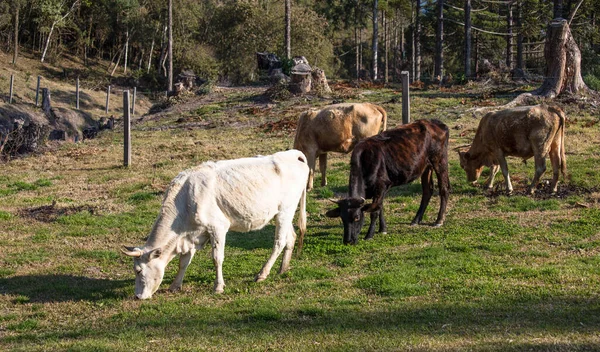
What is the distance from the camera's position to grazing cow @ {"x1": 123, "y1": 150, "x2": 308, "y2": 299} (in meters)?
9.24

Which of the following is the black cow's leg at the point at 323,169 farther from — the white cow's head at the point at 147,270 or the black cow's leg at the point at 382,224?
the white cow's head at the point at 147,270

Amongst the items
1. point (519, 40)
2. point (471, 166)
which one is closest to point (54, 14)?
point (519, 40)

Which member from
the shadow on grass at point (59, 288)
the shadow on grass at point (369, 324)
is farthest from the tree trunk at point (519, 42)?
the shadow on grass at point (59, 288)

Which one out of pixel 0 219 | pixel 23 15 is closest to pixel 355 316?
pixel 0 219

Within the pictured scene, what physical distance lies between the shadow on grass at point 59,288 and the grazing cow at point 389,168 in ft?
12.5

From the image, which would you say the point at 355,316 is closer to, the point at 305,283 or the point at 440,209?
the point at 305,283

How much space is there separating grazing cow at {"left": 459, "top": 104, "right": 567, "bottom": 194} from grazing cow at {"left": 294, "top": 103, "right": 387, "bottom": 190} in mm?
2371

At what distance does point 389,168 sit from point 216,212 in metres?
3.93

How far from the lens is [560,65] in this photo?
24000mm

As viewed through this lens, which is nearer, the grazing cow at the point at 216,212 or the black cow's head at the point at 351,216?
the grazing cow at the point at 216,212

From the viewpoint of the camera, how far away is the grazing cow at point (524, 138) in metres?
14.5

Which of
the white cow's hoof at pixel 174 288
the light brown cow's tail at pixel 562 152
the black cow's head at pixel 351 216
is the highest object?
the light brown cow's tail at pixel 562 152

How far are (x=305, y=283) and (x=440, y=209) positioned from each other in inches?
174

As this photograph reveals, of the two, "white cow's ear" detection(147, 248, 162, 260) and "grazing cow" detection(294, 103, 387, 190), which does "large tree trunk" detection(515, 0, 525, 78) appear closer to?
"grazing cow" detection(294, 103, 387, 190)
